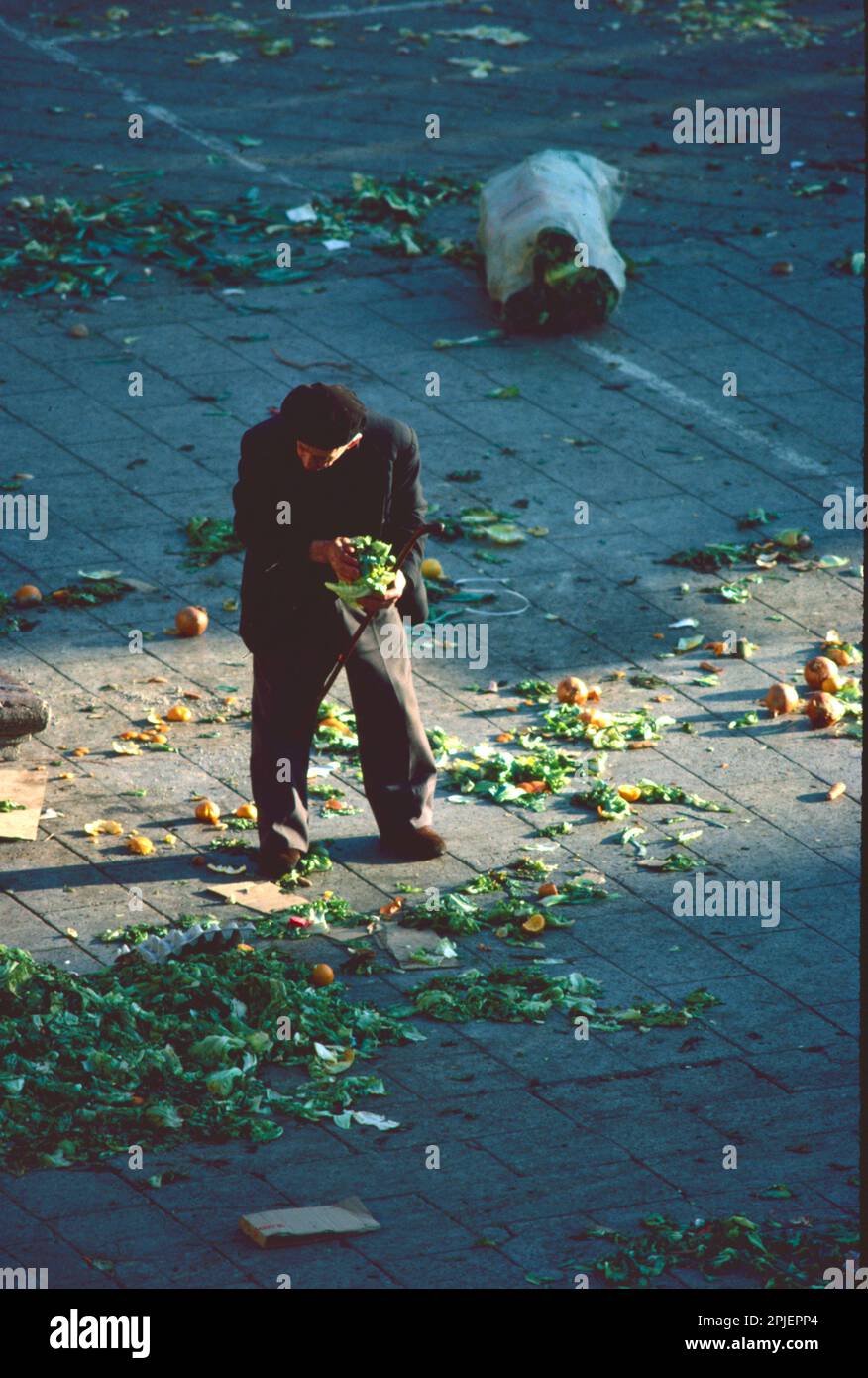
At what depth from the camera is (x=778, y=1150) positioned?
5961 millimetres

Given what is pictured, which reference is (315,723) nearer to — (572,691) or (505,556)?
(572,691)

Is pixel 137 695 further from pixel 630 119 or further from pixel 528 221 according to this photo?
pixel 630 119

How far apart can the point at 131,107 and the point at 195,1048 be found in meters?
12.1

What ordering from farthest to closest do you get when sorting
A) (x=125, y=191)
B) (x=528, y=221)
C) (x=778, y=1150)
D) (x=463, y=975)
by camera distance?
(x=125, y=191), (x=528, y=221), (x=463, y=975), (x=778, y=1150)

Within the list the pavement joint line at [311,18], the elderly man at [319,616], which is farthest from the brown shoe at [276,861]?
the pavement joint line at [311,18]

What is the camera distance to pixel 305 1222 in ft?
17.9

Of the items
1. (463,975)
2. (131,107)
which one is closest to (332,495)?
(463,975)

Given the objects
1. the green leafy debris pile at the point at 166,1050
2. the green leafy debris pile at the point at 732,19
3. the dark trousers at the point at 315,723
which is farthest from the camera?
the green leafy debris pile at the point at 732,19

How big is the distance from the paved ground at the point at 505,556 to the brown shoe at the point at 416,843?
3.8 inches

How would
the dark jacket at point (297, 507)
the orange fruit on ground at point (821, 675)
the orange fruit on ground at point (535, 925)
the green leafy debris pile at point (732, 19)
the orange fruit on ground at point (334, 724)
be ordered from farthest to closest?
the green leafy debris pile at point (732, 19), the orange fruit on ground at point (821, 675), the orange fruit on ground at point (334, 724), the dark jacket at point (297, 507), the orange fruit on ground at point (535, 925)

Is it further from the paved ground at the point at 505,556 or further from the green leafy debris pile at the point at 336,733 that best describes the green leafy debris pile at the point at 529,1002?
the green leafy debris pile at the point at 336,733

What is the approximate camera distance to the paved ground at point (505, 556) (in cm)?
580

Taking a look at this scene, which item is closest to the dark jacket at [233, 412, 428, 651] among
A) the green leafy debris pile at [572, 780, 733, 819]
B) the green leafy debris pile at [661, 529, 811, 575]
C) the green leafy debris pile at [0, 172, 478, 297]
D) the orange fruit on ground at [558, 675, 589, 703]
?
the green leafy debris pile at [572, 780, 733, 819]

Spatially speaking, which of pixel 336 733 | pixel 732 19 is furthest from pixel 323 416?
pixel 732 19
